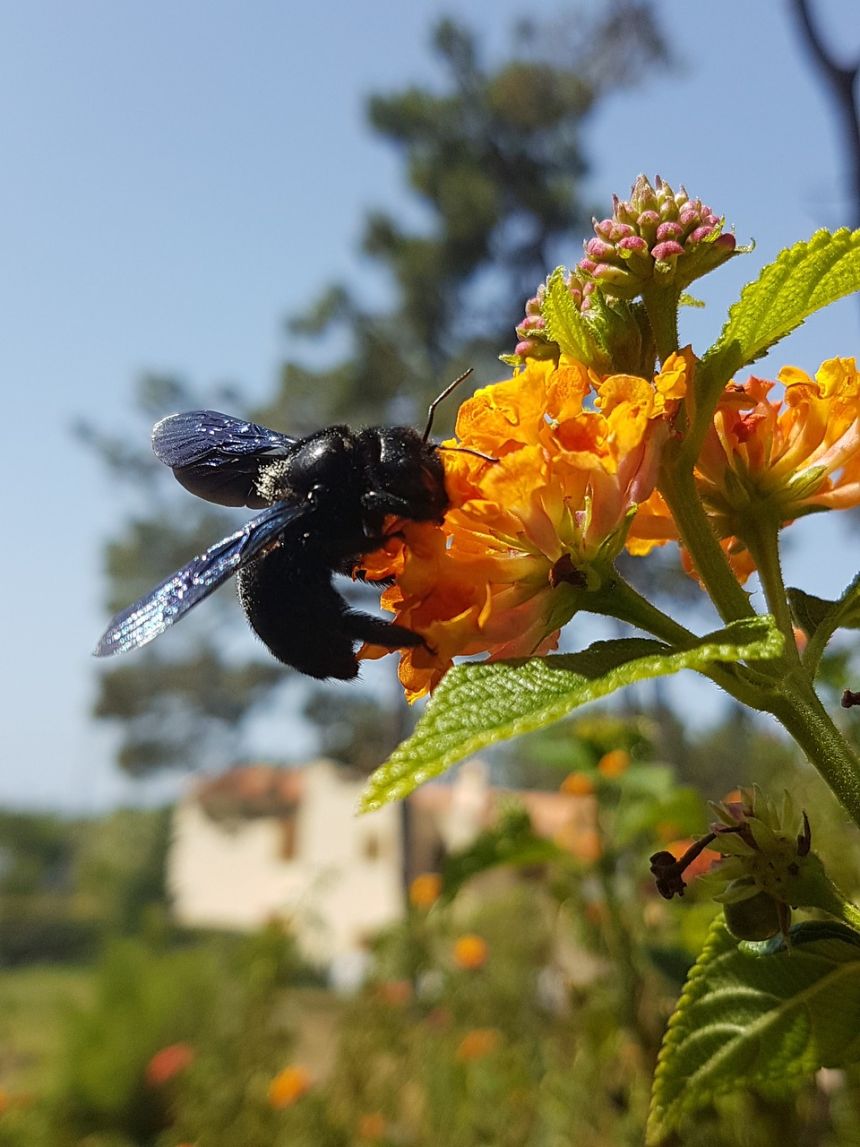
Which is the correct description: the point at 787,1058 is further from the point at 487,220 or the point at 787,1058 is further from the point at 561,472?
the point at 487,220

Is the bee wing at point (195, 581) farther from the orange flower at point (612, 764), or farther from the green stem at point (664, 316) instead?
the orange flower at point (612, 764)

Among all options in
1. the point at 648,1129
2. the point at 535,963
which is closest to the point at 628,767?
the point at 648,1129

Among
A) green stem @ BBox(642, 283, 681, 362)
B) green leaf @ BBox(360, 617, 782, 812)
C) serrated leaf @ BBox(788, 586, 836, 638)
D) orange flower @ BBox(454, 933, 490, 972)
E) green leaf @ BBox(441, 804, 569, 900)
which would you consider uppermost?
orange flower @ BBox(454, 933, 490, 972)

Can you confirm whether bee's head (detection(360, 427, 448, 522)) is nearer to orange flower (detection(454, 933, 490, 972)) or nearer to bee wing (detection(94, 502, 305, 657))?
bee wing (detection(94, 502, 305, 657))

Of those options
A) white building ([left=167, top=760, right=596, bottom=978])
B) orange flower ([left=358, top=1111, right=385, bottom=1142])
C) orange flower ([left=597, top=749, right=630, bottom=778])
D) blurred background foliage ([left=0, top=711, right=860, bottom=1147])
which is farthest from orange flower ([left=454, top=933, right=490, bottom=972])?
white building ([left=167, top=760, right=596, bottom=978])

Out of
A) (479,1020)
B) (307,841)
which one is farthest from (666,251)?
(307,841)

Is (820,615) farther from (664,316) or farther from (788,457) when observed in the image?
(664,316)
